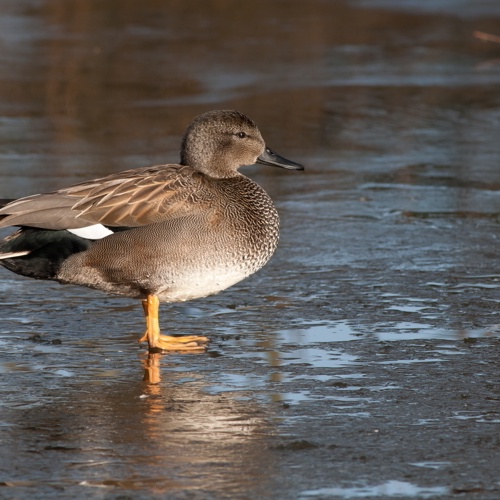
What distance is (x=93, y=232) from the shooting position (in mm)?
5926

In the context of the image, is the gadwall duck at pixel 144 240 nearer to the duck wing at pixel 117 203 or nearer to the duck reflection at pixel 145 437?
the duck wing at pixel 117 203

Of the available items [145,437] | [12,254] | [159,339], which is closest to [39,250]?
[12,254]

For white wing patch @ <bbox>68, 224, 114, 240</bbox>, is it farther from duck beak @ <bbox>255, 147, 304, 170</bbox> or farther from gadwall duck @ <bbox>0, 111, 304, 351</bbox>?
duck beak @ <bbox>255, 147, 304, 170</bbox>

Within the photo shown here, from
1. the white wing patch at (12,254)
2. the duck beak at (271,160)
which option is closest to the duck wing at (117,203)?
the white wing patch at (12,254)

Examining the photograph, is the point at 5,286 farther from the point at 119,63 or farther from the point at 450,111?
the point at 119,63

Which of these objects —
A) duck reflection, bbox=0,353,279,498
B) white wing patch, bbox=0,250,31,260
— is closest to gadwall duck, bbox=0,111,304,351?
white wing patch, bbox=0,250,31,260

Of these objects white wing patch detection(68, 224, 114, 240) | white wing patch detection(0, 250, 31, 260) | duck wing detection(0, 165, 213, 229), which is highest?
duck wing detection(0, 165, 213, 229)

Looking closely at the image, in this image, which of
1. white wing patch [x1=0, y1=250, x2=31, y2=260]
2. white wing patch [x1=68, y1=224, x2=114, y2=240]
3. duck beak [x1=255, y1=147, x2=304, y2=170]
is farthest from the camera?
duck beak [x1=255, y1=147, x2=304, y2=170]

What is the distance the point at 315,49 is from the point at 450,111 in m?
3.75

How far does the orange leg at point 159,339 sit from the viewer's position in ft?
19.4

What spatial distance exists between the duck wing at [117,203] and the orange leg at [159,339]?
408 mm

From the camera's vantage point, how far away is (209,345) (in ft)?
19.6

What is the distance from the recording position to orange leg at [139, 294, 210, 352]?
233 inches

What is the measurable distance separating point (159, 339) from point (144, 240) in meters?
0.47
